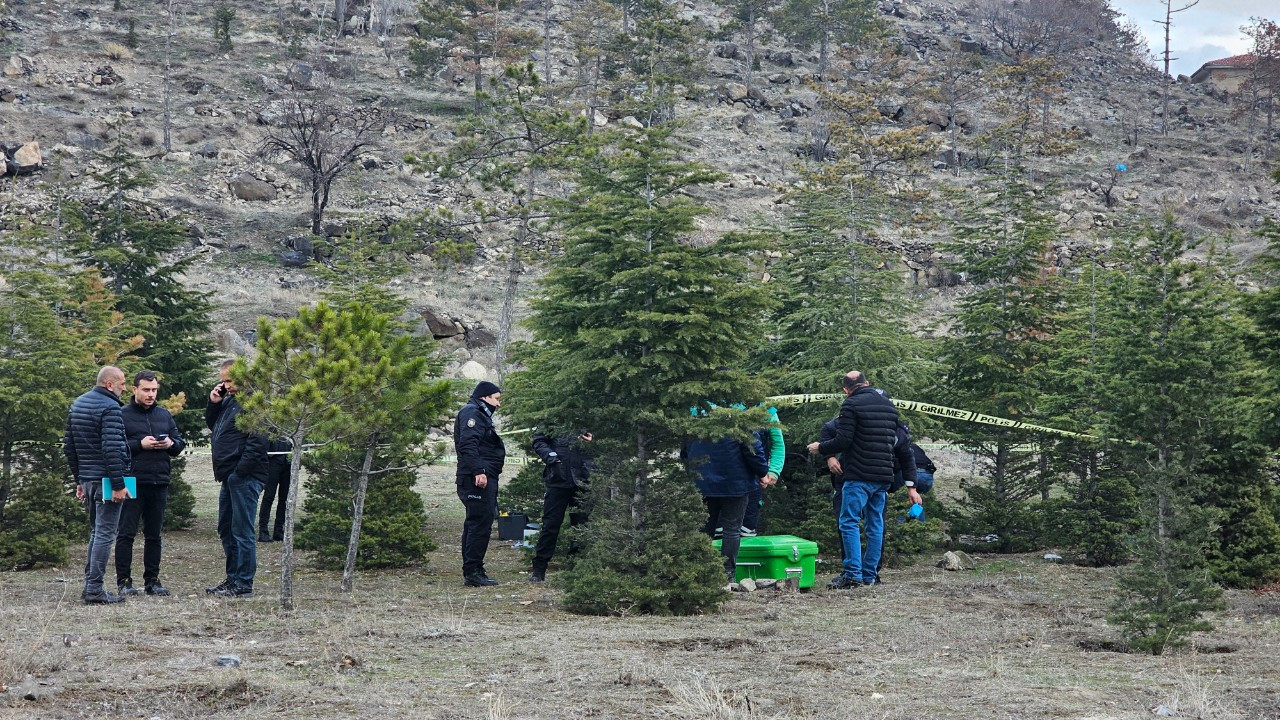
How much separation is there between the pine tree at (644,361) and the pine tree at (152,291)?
27.3ft

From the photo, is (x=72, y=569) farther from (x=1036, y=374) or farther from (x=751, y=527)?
(x=1036, y=374)

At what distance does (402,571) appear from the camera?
1140 centimetres

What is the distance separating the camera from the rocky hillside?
44500 millimetres

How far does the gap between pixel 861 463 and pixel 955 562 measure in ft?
7.28

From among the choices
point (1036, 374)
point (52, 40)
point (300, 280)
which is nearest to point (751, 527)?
point (1036, 374)

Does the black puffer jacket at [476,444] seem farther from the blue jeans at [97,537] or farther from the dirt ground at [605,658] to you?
the blue jeans at [97,537]

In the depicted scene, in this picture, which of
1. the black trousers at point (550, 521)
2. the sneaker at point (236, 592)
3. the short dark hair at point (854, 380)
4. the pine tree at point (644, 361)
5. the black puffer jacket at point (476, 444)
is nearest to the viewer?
the pine tree at point (644, 361)

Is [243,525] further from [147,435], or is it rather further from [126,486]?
[147,435]

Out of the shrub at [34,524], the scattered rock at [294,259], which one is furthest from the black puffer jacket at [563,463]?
the scattered rock at [294,259]

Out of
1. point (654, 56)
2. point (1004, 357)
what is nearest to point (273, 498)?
point (1004, 357)

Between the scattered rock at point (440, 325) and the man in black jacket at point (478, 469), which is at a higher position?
the man in black jacket at point (478, 469)

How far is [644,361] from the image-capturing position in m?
8.92

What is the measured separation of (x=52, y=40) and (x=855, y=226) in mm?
56322

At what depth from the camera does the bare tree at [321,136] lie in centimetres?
4597
